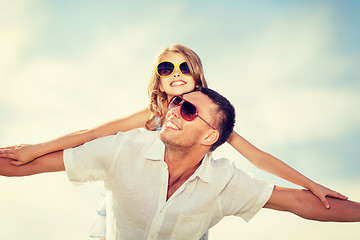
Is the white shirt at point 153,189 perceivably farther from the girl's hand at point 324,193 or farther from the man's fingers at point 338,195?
the man's fingers at point 338,195

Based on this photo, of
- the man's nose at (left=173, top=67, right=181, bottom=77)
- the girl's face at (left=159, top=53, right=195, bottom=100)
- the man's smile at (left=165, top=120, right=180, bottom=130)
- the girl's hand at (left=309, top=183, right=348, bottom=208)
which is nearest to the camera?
the girl's hand at (left=309, top=183, right=348, bottom=208)

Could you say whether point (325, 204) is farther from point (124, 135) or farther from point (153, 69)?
point (153, 69)

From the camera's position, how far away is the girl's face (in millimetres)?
5070

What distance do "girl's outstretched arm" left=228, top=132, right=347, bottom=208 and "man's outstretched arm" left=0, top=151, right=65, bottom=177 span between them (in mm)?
2465

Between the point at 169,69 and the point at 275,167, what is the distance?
2.17 meters

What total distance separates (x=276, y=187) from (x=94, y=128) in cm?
246

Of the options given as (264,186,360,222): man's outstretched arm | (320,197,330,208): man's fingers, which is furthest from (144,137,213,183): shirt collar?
(320,197,330,208): man's fingers

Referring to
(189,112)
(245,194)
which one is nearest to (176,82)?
(189,112)

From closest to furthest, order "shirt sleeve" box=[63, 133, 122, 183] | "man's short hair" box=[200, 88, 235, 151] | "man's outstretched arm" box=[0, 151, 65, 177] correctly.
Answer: "shirt sleeve" box=[63, 133, 122, 183]
"man's outstretched arm" box=[0, 151, 65, 177]
"man's short hair" box=[200, 88, 235, 151]

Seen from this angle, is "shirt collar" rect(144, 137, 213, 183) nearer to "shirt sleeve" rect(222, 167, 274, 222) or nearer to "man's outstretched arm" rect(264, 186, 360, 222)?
"shirt sleeve" rect(222, 167, 274, 222)

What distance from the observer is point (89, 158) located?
12.2ft

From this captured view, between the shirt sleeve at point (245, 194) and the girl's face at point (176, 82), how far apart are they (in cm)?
170

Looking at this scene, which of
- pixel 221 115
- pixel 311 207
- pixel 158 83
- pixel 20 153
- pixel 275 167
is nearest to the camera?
pixel 20 153

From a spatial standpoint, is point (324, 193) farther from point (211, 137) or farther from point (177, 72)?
point (177, 72)
